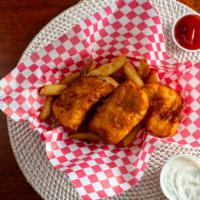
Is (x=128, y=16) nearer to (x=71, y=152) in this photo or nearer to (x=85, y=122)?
(x=85, y=122)

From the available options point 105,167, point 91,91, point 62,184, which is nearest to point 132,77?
point 91,91

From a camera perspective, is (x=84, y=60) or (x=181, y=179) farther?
(x=84, y=60)

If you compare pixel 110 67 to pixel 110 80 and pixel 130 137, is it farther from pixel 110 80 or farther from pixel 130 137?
pixel 130 137

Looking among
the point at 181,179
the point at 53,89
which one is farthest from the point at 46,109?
the point at 181,179

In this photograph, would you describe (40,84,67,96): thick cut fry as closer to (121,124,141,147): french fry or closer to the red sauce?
(121,124,141,147): french fry

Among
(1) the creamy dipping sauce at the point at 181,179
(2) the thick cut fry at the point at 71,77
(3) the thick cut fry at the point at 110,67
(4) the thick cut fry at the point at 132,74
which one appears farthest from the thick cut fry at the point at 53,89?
(1) the creamy dipping sauce at the point at 181,179

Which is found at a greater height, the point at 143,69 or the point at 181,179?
the point at 143,69

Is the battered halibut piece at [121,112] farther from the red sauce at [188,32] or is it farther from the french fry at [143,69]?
the red sauce at [188,32]

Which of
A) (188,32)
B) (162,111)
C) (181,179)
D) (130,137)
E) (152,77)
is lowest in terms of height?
(181,179)
